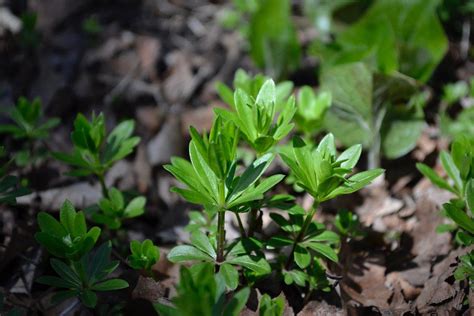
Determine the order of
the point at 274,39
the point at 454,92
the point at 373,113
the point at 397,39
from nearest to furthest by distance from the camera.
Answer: the point at 373,113 → the point at 397,39 → the point at 454,92 → the point at 274,39

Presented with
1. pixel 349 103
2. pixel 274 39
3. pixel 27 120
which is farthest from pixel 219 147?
pixel 274 39

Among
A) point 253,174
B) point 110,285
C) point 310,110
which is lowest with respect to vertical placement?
point 110,285

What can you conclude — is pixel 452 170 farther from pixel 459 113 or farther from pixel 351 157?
pixel 459 113

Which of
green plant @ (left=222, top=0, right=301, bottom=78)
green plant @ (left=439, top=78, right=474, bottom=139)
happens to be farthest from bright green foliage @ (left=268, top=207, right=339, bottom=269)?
green plant @ (left=222, top=0, right=301, bottom=78)

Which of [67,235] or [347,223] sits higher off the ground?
[67,235]

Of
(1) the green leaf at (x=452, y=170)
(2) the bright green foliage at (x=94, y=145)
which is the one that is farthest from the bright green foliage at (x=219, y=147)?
(1) the green leaf at (x=452, y=170)

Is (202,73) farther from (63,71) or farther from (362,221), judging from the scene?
(362,221)

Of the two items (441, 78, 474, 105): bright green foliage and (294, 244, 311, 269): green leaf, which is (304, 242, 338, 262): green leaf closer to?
(294, 244, 311, 269): green leaf
